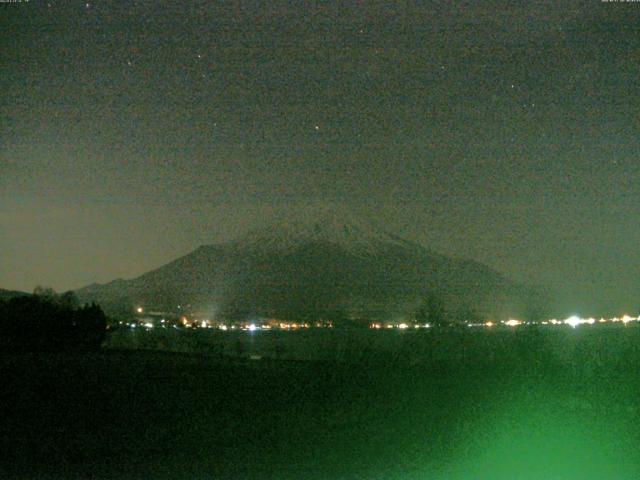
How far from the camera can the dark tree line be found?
45.4 m

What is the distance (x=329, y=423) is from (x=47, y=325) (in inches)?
1405

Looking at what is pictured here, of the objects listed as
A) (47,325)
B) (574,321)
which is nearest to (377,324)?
(574,321)

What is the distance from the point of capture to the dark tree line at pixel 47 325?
45375 millimetres

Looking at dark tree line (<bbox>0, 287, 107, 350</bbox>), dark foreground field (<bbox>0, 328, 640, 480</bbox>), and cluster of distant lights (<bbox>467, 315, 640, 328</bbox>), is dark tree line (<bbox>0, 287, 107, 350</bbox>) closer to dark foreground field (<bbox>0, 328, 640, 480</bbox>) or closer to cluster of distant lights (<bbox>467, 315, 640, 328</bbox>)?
cluster of distant lights (<bbox>467, 315, 640, 328</bbox>)

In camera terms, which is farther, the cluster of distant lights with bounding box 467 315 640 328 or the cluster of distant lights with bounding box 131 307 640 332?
the cluster of distant lights with bounding box 131 307 640 332

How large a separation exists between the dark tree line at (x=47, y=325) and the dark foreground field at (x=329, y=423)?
24191 mm

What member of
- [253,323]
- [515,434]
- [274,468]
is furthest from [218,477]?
[253,323]

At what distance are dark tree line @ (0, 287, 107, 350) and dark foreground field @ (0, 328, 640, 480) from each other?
79.4 ft

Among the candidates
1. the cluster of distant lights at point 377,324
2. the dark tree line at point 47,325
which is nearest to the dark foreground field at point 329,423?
the dark tree line at point 47,325

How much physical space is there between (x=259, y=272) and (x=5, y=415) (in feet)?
348

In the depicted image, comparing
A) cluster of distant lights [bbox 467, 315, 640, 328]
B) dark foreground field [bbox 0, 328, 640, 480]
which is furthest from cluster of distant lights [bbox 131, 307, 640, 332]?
dark foreground field [bbox 0, 328, 640, 480]

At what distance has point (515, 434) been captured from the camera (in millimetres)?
13352

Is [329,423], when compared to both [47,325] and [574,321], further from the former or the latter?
[574,321]

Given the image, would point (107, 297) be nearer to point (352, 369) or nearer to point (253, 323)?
point (253, 323)
